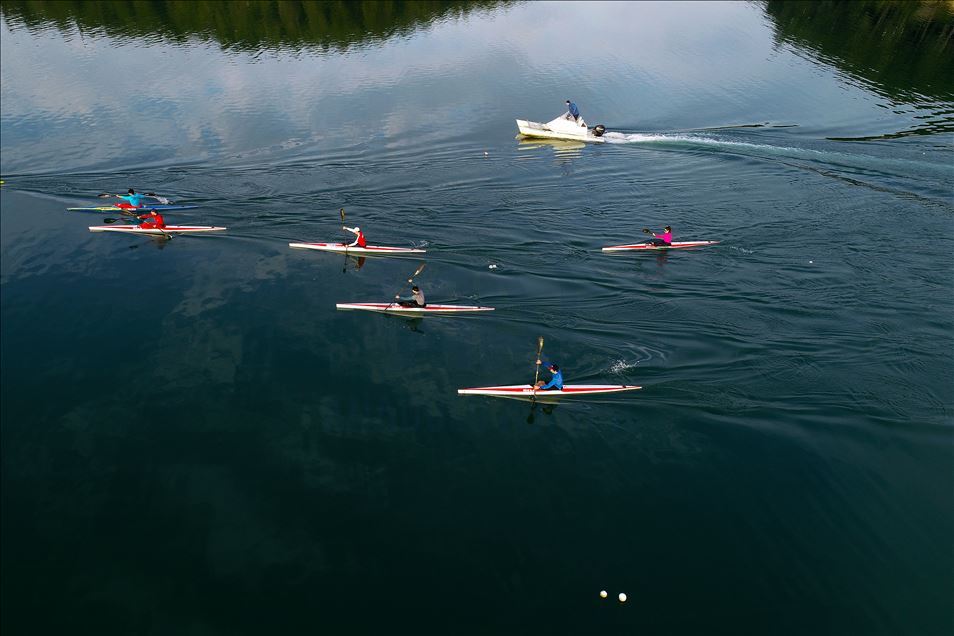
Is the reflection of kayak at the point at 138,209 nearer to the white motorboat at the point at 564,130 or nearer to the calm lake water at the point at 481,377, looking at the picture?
the calm lake water at the point at 481,377

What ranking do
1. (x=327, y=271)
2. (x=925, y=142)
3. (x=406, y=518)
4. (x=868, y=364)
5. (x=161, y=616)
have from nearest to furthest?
1. (x=161, y=616)
2. (x=406, y=518)
3. (x=868, y=364)
4. (x=327, y=271)
5. (x=925, y=142)

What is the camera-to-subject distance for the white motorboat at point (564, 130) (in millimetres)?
46312

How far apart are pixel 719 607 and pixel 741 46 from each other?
7257 cm

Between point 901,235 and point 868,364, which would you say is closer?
point 868,364

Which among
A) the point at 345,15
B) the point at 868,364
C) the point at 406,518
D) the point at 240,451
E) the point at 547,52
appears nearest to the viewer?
the point at 406,518

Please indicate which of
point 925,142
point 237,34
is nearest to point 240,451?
point 925,142

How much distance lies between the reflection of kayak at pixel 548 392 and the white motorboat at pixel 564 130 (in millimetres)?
29608

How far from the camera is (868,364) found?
22859 millimetres

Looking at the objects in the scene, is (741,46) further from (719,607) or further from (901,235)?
(719,607)

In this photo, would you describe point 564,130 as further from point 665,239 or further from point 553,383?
point 553,383

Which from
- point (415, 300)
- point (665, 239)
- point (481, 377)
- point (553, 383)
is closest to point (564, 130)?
point (665, 239)

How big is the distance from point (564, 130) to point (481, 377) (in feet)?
99.5

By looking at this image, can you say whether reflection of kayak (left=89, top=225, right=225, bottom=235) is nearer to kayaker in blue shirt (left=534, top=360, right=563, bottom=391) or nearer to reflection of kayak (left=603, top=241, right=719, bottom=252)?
kayaker in blue shirt (left=534, top=360, right=563, bottom=391)

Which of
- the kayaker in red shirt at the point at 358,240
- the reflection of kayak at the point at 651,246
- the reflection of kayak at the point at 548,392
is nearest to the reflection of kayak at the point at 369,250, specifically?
the kayaker in red shirt at the point at 358,240
